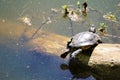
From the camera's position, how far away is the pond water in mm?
4465

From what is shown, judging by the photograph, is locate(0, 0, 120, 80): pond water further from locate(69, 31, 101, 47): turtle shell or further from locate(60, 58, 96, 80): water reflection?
locate(69, 31, 101, 47): turtle shell

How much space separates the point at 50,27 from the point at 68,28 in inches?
16.2

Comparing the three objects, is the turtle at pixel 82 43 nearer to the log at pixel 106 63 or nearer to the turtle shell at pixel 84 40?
the turtle shell at pixel 84 40

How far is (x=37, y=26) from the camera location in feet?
19.6

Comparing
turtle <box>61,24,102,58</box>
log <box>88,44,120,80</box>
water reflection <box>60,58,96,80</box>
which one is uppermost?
turtle <box>61,24,102,58</box>

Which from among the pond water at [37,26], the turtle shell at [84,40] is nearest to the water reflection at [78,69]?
the pond water at [37,26]

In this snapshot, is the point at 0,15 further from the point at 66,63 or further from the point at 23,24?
the point at 66,63

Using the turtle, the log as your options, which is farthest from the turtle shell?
the log

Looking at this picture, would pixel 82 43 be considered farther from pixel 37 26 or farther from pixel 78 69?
pixel 37 26

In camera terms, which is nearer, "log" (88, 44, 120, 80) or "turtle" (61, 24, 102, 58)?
"log" (88, 44, 120, 80)

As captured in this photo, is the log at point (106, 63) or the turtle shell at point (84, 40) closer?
the log at point (106, 63)

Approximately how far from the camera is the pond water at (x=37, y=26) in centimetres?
446

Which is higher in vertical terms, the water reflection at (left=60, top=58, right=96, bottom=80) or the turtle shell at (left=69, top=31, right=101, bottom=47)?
the turtle shell at (left=69, top=31, right=101, bottom=47)

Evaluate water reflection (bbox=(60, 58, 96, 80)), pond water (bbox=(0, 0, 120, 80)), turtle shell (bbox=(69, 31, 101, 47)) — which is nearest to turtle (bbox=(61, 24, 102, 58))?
turtle shell (bbox=(69, 31, 101, 47))
